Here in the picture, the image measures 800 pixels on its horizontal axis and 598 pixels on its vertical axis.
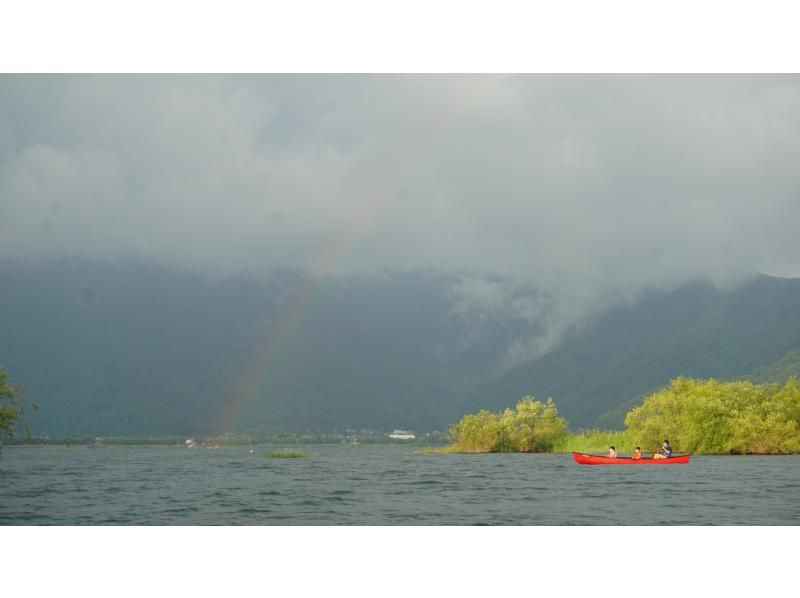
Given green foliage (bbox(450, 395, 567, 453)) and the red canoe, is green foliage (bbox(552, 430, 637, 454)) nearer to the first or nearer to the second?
green foliage (bbox(450, 395, 567, 453))

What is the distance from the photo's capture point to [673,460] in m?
43.9

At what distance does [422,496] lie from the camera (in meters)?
31.4

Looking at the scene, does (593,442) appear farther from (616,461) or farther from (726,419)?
(616,461)

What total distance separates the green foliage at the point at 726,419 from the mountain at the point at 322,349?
26.6 metres

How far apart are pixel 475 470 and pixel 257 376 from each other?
89432mm

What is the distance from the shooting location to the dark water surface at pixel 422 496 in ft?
84.9

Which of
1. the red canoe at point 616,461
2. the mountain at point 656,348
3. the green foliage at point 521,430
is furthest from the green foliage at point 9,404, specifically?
the mountain at point 656,348

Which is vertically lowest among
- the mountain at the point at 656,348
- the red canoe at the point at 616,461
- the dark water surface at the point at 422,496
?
the dark water surface at the point at 422,496

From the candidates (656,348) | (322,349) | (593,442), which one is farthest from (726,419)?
(322,349)

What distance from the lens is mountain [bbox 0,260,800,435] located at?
302ft

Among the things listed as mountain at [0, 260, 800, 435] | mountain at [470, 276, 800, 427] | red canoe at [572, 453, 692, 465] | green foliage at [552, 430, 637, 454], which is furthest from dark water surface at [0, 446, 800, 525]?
mountain at [0, 260, 800, 435]

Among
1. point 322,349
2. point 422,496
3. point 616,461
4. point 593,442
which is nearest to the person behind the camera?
point 422,496

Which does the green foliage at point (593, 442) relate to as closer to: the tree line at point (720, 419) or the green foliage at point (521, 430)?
the tree line at point (720, 419)

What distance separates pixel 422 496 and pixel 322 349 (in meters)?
96.9
